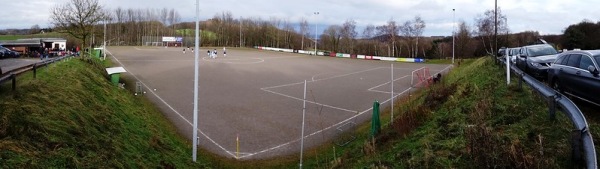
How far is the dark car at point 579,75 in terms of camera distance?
30.9 ft

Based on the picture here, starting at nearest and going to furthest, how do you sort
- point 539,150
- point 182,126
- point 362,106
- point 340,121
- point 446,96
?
point 539,150
point 446,96
point 182,126
point 340,121
point 362,106

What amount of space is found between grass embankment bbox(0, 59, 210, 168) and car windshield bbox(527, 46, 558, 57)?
15.3 m

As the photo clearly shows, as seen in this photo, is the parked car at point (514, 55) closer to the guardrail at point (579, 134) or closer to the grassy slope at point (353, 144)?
the grassy slope at point (353, 144)

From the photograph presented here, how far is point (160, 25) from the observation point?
5763 inches

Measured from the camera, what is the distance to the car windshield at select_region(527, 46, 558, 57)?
1922cm

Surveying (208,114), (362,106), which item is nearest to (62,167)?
(208,114)

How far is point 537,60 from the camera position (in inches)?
682

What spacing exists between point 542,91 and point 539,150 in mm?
3114

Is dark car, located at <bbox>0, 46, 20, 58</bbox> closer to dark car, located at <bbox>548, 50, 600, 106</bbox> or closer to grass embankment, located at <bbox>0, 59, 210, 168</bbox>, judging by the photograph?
grass embankment, located at <bbox>0, 59, 210, 168</bbox>

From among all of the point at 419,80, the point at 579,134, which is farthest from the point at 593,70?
the point at 419,80

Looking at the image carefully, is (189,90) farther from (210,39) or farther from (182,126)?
(210,39)

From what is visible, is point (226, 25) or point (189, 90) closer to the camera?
point (189, 90)

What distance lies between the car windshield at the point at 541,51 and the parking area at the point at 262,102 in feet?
Result: 31.8

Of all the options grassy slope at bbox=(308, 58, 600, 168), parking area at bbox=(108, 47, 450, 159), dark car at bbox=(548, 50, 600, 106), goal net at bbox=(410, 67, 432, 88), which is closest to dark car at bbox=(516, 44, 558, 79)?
grassy slope at bbox=(308, 58, 600, 168)
